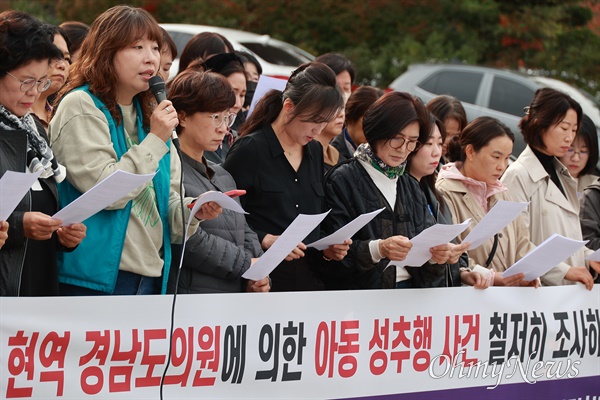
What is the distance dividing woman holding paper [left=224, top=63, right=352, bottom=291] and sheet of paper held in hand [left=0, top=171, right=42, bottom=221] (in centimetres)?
159

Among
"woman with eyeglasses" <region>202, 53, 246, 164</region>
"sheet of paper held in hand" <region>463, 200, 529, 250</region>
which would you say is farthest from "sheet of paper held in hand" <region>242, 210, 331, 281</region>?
"woman with eyeglasses" <region>202, 53, 246, 164</region>

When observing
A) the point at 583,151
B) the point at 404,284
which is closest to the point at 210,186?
the point at 404,284

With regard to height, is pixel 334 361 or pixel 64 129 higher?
pixel 64 129

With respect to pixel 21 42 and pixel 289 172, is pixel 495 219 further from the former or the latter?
pixel 21 42

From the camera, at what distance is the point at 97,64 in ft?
14.1

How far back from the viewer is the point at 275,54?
1426 centimetres

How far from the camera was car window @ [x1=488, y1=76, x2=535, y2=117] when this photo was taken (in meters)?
12.9

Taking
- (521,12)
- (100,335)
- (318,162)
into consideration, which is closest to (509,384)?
(318,162)

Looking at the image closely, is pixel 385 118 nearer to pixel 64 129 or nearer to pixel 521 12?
pixel 64 129

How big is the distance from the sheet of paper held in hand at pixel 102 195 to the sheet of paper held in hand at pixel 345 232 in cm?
112

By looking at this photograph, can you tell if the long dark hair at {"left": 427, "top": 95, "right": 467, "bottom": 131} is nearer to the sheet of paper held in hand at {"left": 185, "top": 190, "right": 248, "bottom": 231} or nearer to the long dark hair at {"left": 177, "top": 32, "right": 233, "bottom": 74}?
the long dark hair at {"left": 177, "top": 32, "right": 233, "bottom": 74}

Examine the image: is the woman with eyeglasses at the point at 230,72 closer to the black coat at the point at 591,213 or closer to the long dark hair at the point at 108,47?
the long dark hair at the point at 108,47

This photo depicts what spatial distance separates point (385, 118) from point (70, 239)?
73.8 inches

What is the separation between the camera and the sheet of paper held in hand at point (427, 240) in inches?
184
